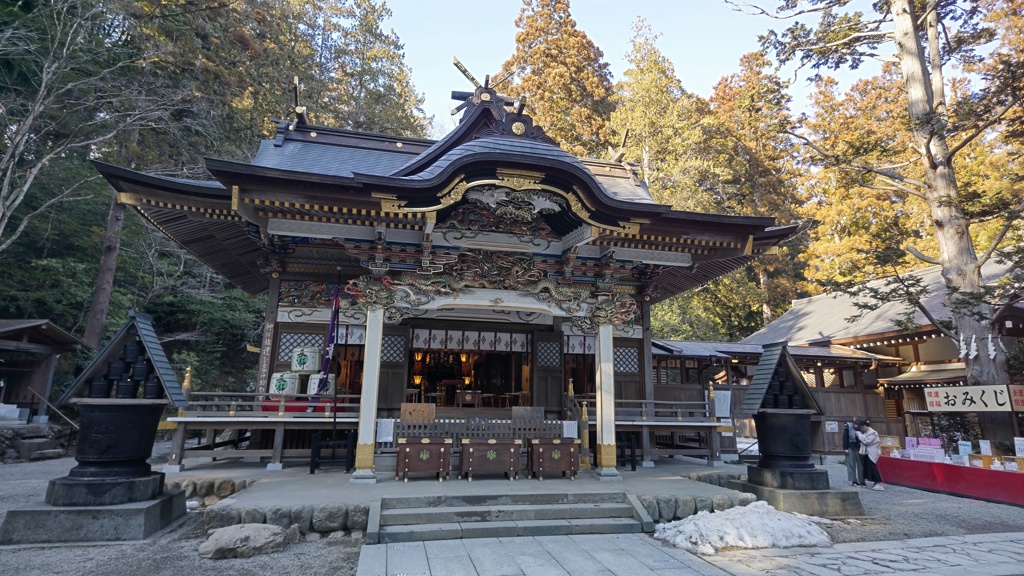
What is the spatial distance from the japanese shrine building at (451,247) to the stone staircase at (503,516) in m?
1.58

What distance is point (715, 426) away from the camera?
1043cm

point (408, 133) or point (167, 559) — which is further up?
point (408, 133)

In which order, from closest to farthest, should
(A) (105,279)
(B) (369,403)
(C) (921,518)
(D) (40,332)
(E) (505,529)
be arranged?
(E) (505,529) < (C) (921,518) < (B) (369,403) < (D) (40,332) < (A) (105,279)

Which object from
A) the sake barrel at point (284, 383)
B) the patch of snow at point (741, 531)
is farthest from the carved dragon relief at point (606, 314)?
the sake barrel at point (284, 383)

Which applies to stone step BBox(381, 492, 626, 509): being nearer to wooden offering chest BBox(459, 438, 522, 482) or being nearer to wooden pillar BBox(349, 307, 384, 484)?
wooden offering chest BBox(459, 438, 522, 482)

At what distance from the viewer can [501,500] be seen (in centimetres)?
655

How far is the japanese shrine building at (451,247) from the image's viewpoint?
7496 mm

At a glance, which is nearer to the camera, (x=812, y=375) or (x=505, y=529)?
(x=505, y=529)

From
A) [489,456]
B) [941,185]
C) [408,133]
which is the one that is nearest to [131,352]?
[489,456]

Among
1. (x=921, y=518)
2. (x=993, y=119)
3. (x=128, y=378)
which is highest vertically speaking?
(x=993, y=119)

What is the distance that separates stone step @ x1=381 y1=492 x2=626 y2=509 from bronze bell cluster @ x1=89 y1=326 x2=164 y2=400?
3235 millimetres

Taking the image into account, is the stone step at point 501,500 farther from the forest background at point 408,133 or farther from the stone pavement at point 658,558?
the forest background at point 408,133

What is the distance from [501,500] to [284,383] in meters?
5.06

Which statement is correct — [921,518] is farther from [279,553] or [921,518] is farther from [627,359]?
[279,553]
